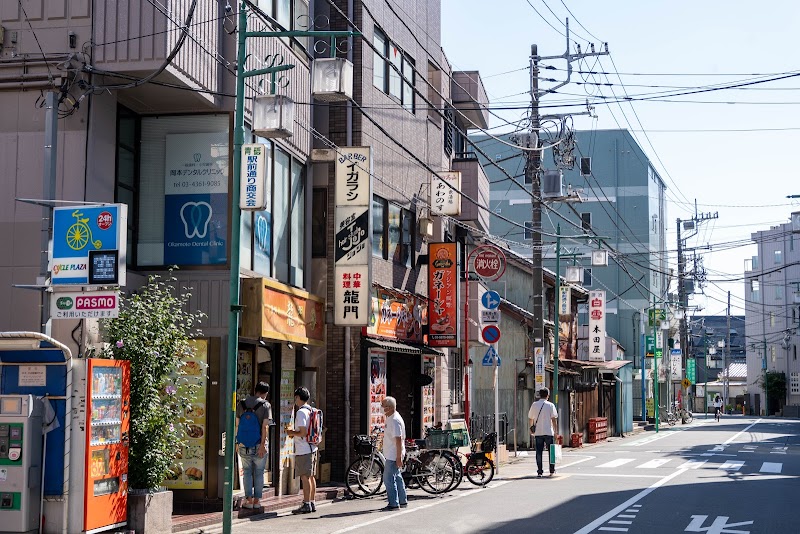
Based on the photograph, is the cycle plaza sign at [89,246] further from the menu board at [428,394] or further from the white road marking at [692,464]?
the white road marking at [692,464]

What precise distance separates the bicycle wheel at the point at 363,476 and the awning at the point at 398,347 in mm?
3737

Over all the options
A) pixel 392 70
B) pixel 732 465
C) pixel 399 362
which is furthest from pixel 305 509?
pixel 732 465

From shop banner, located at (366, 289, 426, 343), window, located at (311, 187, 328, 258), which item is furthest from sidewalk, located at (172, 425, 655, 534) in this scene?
window, located at (311, 187, 328, 258)

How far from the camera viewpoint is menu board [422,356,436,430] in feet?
91.7

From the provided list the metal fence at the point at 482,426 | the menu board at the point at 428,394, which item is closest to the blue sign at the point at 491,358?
the metal fence at the point at 482,426

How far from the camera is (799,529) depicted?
47.6 feet

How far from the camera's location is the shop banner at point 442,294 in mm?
27672

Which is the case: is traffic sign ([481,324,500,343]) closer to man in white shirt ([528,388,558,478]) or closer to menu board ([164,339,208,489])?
man in white shirt ([528,388,558,478])

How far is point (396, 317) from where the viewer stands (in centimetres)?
2530

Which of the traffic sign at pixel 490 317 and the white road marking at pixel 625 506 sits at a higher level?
the traffic sign at pixel 490 317

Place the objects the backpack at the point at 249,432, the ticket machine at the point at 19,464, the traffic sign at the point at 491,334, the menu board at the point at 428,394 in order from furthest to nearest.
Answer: the menu board at the point at 428,394 → the traffic sign at the point at 491,334 → the backpack at the point at 249,432 → the ticket machine at the point at 19,464

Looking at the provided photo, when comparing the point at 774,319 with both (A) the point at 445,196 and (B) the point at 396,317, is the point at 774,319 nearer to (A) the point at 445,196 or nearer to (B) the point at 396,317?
(A) the point at 445,196

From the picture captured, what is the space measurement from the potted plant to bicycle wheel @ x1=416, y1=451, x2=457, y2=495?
660 cm

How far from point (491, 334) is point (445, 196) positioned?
5.03 m
